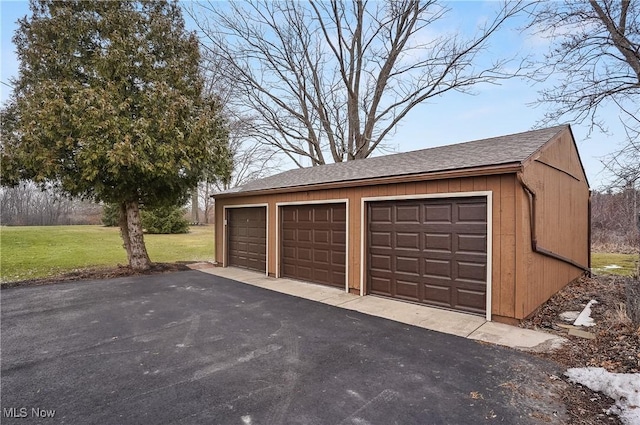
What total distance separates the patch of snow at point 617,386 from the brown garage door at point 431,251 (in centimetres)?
195

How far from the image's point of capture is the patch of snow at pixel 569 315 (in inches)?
196

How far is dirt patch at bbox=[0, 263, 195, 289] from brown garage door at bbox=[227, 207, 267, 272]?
1691 millimetres

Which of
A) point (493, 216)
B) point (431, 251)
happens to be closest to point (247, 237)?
point (431, 251)

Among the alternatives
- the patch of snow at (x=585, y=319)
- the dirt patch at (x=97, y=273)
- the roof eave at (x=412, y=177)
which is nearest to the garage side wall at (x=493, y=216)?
the roof eave at (x=412, y=177)

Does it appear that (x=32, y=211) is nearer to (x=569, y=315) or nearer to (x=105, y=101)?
(x=105, y=101)

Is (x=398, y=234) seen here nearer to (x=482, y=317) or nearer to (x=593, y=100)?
(x=482, y=317)

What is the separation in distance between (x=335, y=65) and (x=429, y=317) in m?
16.0

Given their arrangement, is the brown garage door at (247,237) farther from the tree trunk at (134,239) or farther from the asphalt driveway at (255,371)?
the asphalt driveway at (255,371)

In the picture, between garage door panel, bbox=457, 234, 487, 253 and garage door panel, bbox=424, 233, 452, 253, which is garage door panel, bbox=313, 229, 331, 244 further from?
garage door panel, bbox=457, 234, 487, 253

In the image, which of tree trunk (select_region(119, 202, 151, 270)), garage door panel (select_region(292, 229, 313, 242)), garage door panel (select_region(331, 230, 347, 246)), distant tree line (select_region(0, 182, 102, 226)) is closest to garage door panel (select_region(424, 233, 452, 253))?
garage door panel (select_region(331, 230, 347, 246))

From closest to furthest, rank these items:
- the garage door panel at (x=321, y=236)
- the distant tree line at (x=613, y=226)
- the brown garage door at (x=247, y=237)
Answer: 1. the garage door panel at (x=321, y=236)
2. the brown garage door at (x=247, y=237)
3. the distant tree line at (x=613, y=226)

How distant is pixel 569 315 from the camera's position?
5176mm

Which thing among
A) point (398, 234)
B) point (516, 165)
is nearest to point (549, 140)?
point (516, 165)

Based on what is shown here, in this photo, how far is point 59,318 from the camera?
5129 millimetres
